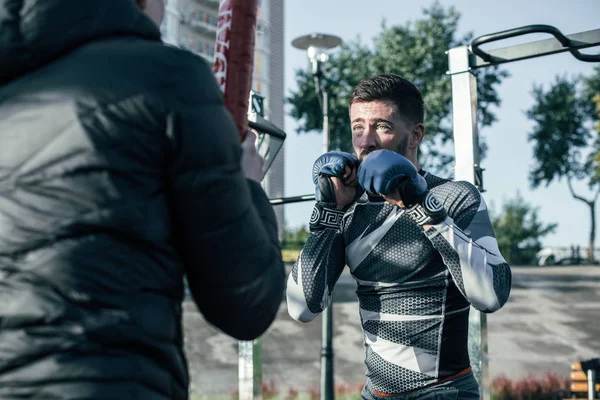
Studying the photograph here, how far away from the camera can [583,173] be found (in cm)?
3228

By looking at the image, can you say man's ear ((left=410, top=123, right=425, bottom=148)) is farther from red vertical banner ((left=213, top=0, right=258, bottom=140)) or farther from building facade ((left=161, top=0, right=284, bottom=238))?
building facade ((left=161, top=0, right=284, bottom=238))

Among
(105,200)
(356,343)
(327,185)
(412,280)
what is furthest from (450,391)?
(356,343)

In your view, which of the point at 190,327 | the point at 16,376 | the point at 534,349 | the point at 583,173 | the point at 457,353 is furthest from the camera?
the point at 583,173

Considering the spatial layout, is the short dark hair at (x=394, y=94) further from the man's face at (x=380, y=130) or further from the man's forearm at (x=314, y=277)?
the man's forearm at (x=314, y=277)

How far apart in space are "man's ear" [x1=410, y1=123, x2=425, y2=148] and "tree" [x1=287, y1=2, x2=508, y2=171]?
81.0 feet

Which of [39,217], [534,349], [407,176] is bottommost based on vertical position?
[534,349]

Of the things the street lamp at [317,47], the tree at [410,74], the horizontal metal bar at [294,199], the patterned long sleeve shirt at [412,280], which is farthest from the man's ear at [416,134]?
the tree at [410,74]

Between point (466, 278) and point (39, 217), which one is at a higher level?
point (39, 217)

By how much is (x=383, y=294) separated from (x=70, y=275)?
1.84 metres

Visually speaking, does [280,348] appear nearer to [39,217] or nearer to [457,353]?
[457,353]

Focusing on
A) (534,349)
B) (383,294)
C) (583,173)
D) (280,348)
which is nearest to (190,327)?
(280,348)

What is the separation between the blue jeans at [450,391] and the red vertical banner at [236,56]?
5.19ft

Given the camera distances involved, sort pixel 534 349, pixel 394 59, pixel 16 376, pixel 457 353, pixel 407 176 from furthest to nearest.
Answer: pixel 394 59
pixel 534 349
pixel 457 353
pixel 407 176
pixel 16 376

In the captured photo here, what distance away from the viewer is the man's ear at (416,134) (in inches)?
114
